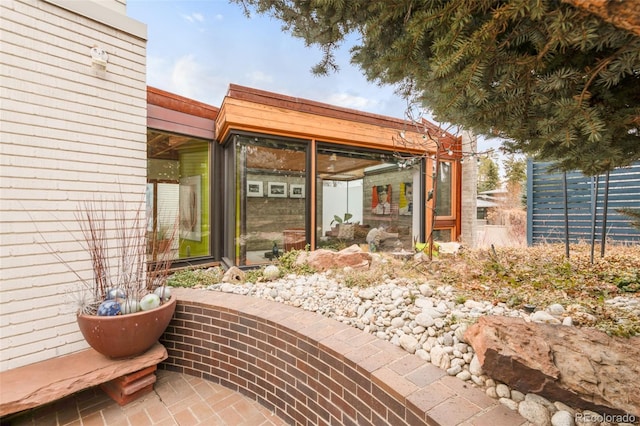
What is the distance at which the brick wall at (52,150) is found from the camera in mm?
1956

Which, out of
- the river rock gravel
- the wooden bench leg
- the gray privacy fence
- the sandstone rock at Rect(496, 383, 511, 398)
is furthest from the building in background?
the sandstone rock at Rect(496, 383, 511, 398)

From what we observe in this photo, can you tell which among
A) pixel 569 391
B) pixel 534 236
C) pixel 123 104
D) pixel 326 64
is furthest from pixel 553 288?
pixel 534 236

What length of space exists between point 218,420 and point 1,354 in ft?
5.00

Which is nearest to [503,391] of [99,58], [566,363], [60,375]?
[566,363]

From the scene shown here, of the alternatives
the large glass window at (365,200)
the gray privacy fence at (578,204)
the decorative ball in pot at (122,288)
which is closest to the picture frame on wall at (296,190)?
the large glass window at (365,200)

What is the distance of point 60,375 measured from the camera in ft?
6.08

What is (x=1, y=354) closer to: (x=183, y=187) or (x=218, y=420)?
(x=218, y=420)

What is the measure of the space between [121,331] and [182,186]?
9.90ft

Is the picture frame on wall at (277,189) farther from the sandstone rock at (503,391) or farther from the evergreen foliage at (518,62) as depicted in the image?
the sandstone rock at (503,391)

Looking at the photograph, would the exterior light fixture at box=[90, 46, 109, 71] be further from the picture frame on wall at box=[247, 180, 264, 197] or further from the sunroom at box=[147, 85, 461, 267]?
the picture frame on wall at box=[247, 180, 264, 197]

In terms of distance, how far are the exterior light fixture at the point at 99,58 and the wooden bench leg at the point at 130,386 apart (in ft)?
8.00

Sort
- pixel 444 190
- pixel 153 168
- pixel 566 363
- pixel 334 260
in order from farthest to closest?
pixel 444 190, pixel 153 168, pixel 334 260, pixel 566 363

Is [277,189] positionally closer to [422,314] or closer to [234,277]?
[234,277]

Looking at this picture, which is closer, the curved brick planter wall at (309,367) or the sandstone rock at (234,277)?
the curved brick planter wall at (309,367)
